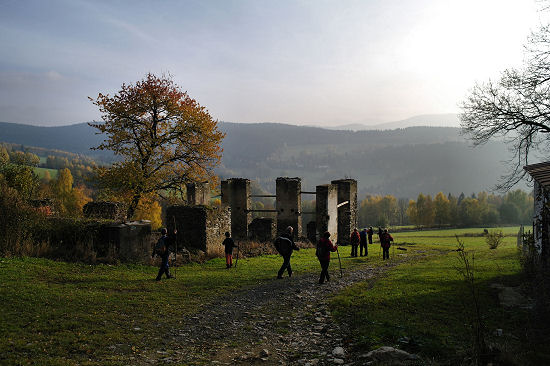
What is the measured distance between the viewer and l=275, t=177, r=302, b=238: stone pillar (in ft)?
92.3

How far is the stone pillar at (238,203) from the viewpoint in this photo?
28.7 meters

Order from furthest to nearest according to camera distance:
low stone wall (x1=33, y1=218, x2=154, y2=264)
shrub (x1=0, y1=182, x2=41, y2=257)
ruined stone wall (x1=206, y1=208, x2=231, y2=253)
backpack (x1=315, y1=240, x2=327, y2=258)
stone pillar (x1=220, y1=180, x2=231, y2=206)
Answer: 1. stone pillar (x1=220, y1=180, x2=231, y2=206)
2. ruined stone wall (x1=206, y1=208, x2=231, y2=253)
3. low stone wall (x1=33, y1=218, x2=154, y2=264)
4. backpack (x1=315, y1=240, x2=327, y2=258)
5. shrub (x1=0, y1=182, x2=41, y2=257)

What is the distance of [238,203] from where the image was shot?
28.9 meters

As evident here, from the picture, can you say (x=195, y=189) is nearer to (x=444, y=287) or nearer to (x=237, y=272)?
(x=237, y=272)

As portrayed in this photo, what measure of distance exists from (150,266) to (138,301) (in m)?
5.23

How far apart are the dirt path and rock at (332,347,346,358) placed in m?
0.07

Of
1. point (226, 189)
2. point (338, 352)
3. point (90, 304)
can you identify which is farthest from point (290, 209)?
point (338, 352)

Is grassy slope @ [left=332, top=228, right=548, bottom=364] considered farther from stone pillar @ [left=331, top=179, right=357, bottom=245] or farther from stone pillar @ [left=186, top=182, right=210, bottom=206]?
stone pillar @ [left=331, top=179, right=357, bottom=245]

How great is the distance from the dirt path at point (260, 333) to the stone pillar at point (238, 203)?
17.0 m

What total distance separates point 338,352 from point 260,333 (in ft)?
5.95

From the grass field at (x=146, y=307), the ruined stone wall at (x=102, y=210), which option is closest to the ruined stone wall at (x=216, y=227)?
the grass field at (x=146, y=307)

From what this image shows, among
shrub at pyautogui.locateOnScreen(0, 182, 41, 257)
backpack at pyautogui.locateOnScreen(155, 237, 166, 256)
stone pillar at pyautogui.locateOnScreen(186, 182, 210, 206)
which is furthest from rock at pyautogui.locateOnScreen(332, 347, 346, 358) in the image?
stone pillar at pyautogui.locateOnScreen(186, 182, 210, 206)

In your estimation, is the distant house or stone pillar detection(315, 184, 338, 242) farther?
stone pillar detection(315, 184, 338, 242)

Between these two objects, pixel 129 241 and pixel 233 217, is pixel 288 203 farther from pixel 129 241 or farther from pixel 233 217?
pixel 129 241
